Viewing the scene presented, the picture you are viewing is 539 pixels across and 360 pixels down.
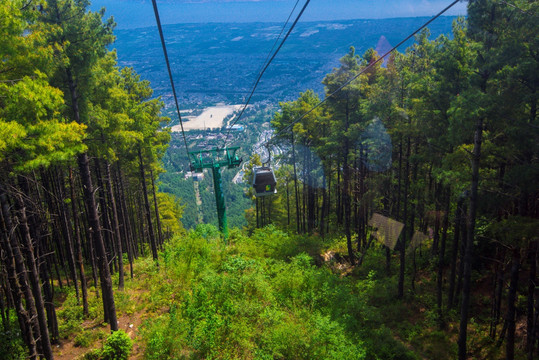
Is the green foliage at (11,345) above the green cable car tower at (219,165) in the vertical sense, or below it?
below

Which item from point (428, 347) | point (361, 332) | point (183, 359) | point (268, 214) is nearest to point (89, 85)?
point (183, 359)

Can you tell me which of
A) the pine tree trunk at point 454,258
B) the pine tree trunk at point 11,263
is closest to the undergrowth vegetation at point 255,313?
the pine tree trunk at point 454,258

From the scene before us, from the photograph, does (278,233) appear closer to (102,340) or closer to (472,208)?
(102,340)

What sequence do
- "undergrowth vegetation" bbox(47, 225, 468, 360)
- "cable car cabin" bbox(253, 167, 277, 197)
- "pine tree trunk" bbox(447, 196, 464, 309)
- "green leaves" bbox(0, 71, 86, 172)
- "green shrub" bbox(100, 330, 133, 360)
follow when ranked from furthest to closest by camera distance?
"cable car cabin" bbox(253, 167, 277, 197), "pine tree trunk" bbox(447, 196, 464, 309), "green shrub" bbox(100, 330, 133, 360), "undergrowth vegetation" bbox(47, 225, 468, 360), "green leaves" bbox(0, 71, 86, 172)

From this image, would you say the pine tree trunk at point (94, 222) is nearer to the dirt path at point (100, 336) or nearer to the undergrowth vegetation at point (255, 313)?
the dirt path at point (100, 336)

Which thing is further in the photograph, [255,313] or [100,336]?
[100,336]

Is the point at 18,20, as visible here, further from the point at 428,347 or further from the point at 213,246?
the point at 428,347

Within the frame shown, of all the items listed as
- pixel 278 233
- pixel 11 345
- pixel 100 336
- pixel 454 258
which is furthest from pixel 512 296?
pixel 11 345

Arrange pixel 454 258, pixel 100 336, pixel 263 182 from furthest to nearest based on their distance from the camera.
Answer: pixel 263 182
pixel 454 258
pixel 100 336

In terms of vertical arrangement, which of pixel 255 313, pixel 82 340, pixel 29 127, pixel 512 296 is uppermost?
pixel 29 127

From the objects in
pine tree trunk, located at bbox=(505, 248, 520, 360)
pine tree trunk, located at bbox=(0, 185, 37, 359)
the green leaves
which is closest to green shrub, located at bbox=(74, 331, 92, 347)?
pine tree trunk, located at bbox=(0, 185, 37, 359)

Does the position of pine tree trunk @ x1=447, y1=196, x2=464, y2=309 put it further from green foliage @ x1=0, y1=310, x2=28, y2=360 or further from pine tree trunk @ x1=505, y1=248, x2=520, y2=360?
green foliage @ x1=0, y1=310, x2=28, y2=360
